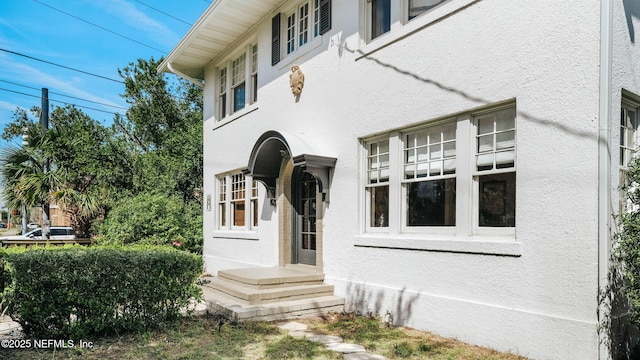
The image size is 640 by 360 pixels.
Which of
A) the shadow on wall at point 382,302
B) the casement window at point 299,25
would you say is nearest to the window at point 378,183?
the shadow on wall at point 382,302

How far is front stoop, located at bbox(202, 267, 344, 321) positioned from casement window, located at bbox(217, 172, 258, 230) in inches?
119

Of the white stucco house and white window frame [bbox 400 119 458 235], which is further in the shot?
white window frame [bbox 400 119 458 235]

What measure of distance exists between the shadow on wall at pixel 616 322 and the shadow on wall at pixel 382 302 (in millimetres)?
2396

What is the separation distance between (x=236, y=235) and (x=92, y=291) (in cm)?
619

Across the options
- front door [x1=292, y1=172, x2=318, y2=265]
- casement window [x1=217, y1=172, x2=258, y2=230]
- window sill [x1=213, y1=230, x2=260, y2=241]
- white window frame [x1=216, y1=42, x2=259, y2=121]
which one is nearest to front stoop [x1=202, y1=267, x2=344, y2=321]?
front door [x1=292, y1=172, x2=318, y2=265]

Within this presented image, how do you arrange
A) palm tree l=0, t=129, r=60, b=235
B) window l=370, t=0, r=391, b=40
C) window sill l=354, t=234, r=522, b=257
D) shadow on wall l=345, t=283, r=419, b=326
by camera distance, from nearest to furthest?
window sill l=354, t=234, r=522, b=257, shadow on wall l=345, t=283, r=419, b=326, window l=370, t=0, r=391, b=40, palm tree l=0, t=129, r=60, b=235

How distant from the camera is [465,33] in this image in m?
5.82

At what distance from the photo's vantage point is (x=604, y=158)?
175 inches

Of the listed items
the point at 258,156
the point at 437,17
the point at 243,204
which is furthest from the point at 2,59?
the point at 437,17

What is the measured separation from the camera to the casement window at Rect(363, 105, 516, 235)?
545 cm

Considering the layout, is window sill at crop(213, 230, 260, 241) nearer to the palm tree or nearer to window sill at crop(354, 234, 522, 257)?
window sill at crop(354, 234, 522, 257)

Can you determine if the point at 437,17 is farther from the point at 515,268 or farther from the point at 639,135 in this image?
the point at 515,268

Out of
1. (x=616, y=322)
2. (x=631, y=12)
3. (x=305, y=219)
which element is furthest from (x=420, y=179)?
(x=305, y=219)

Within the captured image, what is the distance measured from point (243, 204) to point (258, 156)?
256 cm
